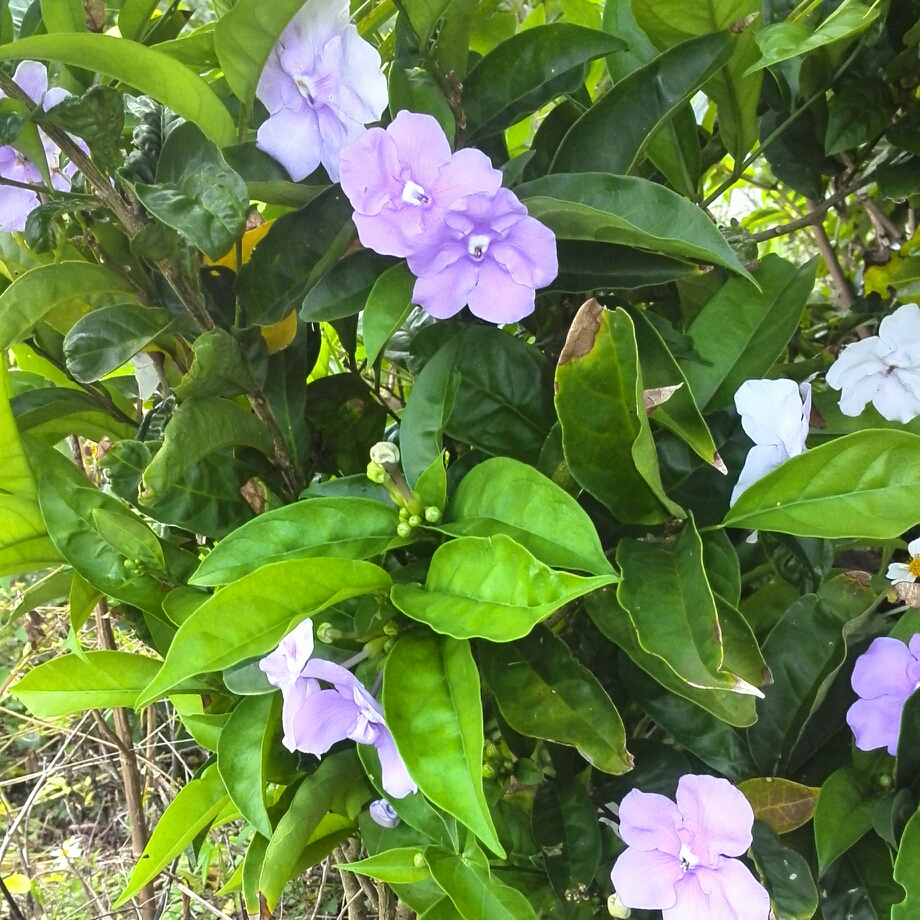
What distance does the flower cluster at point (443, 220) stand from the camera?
47cm

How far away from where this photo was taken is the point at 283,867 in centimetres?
57

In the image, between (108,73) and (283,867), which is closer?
(108,73)

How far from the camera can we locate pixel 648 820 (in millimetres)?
558

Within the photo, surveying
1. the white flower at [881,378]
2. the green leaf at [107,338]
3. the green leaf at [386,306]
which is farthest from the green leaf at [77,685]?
the white flower at [881,378]

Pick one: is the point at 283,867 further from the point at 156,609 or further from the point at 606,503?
the point at 606,503

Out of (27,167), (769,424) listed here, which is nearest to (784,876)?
(769,424)

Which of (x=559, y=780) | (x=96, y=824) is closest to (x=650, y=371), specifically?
(x=559, y=780)

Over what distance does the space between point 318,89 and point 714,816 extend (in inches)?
22.6

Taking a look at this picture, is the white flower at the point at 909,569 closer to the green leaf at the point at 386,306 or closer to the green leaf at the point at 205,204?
the green leaf at the point at 386,306

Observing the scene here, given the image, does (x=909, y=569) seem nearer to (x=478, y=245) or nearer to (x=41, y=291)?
(x=478, y=245)

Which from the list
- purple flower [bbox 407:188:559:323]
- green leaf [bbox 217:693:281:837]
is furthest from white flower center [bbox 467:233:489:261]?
green leaf [bbox 217:693:281:837]

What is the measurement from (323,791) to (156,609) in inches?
7.7

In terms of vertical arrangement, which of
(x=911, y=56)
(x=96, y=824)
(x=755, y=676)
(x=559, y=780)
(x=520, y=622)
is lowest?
(x=96, y=824)

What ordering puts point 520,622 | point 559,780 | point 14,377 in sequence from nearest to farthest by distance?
point 520,622, point 559,780, point 14,377
